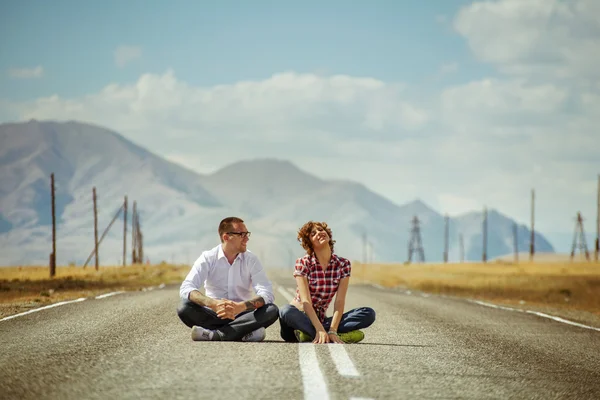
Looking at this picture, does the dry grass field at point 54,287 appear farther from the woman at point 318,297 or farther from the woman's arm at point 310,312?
the woman's arm at point 310,312

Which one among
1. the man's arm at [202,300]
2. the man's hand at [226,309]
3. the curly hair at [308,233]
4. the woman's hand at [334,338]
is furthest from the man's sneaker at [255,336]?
the curly hair at [308,233]

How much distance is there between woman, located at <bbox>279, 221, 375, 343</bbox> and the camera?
33.3ft

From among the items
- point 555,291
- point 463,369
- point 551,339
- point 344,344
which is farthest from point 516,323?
point 555,291

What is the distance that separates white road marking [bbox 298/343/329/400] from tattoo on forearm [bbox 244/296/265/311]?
847 millimetres

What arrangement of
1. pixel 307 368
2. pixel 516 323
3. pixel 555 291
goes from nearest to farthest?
pixel 307 368 → pixel 516 323 → pixel 555 291

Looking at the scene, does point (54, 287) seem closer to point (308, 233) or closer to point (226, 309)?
point (226, 309)

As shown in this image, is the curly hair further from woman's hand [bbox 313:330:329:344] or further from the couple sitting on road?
woman's hand [bbox 313:330:329:344]

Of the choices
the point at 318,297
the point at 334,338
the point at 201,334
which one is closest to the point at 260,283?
the point at 318,297

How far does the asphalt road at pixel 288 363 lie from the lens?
6.77 meters

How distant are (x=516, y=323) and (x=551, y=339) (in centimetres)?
285

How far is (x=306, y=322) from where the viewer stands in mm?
10383

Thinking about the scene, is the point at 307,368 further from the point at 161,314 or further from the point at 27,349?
the point at 161,314

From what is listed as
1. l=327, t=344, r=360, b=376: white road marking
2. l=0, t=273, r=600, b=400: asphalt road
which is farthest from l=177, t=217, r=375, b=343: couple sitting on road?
l=327, t=344, r=360, b=376: white road marking

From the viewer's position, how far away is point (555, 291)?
38188 millimetres
